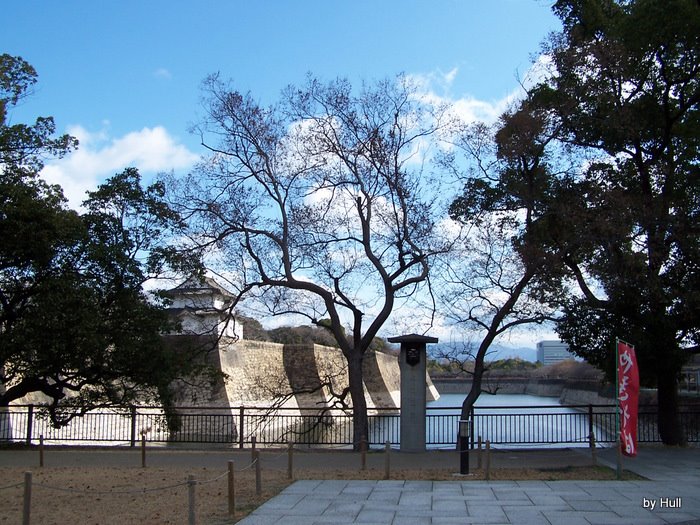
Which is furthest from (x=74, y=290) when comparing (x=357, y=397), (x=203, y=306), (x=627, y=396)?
(x=627, y=396)

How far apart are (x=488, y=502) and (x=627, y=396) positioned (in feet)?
12.8

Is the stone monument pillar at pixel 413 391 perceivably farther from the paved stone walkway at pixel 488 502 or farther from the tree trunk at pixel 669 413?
the tree trunk at pixel 669 413

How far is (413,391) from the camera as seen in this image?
1620cm

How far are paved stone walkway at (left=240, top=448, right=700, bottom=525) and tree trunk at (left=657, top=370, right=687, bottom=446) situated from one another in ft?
17.9

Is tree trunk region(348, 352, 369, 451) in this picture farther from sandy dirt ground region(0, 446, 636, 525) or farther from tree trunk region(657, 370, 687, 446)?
tree trunk region(657, 370, 687, 446)

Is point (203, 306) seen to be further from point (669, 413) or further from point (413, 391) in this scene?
point (669, 413)

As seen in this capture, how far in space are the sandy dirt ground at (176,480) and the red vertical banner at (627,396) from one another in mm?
663

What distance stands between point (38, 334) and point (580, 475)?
12.5 m

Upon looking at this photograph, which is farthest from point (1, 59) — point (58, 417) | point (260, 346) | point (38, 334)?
point (260, 346)

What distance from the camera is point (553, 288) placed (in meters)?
16.3

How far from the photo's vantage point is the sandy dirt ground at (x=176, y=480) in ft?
28.7

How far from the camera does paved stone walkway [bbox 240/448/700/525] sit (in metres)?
8.22

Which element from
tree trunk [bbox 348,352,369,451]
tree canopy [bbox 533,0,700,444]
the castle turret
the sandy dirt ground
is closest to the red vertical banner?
the sandy dirt ground

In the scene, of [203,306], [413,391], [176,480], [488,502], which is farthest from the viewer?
[203,306]
